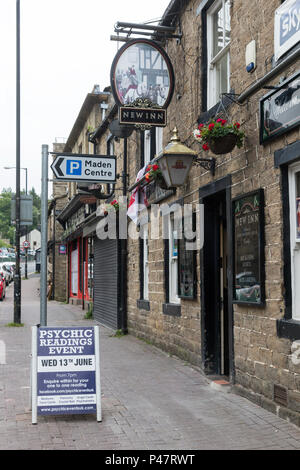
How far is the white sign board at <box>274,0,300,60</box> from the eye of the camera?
247 inches

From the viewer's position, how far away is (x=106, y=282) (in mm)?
16969

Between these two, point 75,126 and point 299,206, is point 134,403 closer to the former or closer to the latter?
point 299,206

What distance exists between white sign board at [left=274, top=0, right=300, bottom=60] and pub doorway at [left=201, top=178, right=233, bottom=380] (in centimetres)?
268

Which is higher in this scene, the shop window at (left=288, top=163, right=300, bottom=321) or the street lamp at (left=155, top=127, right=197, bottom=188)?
the street lamp at (left=155, top=127, right=197, bottom=188)

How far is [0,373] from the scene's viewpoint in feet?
30.2

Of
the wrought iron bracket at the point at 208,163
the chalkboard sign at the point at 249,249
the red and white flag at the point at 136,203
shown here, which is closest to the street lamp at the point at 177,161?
the wrought iron bracket at the point at 208,163

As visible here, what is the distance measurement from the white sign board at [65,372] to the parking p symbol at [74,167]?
6.60 feet

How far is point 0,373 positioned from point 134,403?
114 inches

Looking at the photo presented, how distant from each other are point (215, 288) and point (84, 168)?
9.88 ft

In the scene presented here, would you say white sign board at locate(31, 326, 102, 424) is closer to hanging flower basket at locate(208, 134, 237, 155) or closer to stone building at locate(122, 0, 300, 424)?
stone building at locate(122, 0, 300, 424)

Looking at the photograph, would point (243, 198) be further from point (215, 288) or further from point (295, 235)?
point (215, 288)

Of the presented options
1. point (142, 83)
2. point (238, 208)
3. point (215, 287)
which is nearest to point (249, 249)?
point (238, 208)

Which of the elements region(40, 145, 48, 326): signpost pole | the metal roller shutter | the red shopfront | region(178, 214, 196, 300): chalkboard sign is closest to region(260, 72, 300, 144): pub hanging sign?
region(40, 145, 48, 326): signpost pole
